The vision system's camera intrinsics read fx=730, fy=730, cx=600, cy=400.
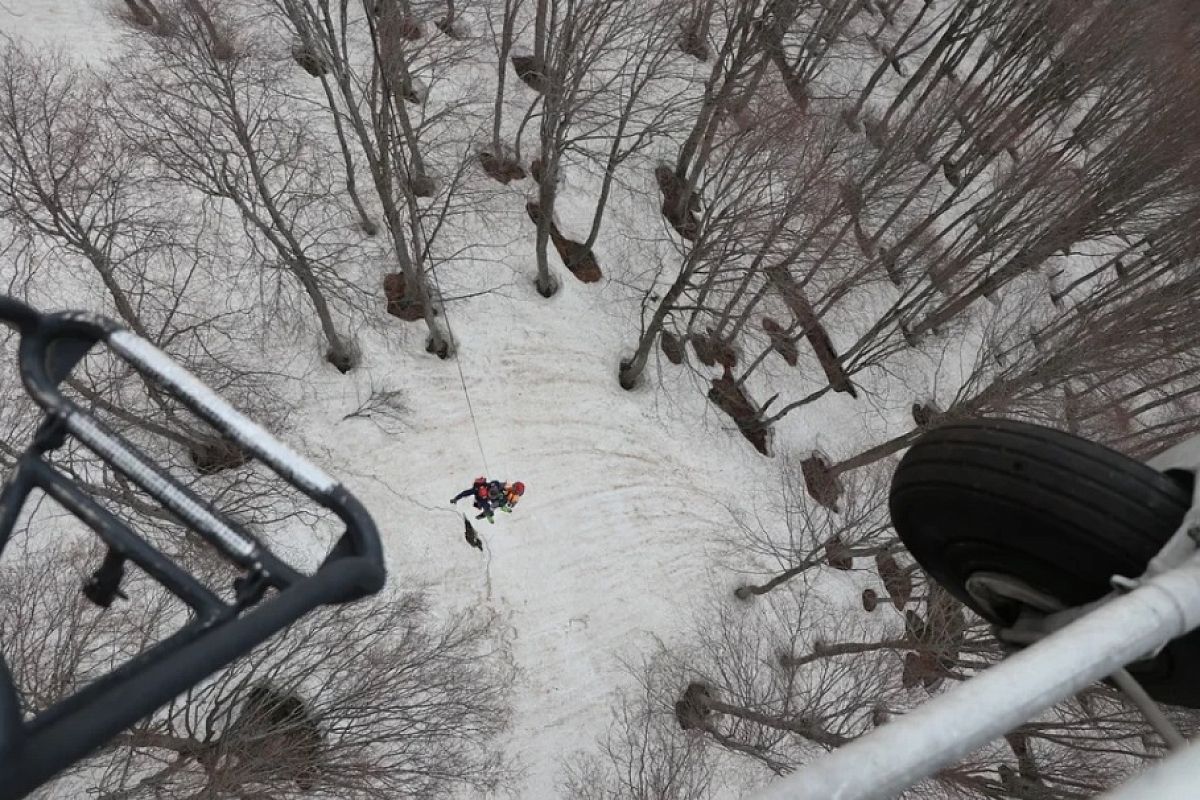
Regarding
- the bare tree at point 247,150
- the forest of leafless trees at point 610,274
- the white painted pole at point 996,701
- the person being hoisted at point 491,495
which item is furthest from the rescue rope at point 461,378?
the white painted pole at point 996,701

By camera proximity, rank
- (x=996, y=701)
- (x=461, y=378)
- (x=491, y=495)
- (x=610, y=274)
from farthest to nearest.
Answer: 1. (x=610, y=274)
2. (x=461, y=378)
3. (x=491, y=495)
4. (x=996, y=701)

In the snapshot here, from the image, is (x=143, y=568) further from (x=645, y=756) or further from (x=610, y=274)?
(x=610, y=274)

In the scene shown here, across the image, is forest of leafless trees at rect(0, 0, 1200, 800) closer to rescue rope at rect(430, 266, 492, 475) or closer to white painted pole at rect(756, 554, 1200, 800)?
rescue rope at rect(430, 266, 492, 475)

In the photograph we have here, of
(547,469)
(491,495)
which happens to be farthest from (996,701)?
(547,469)

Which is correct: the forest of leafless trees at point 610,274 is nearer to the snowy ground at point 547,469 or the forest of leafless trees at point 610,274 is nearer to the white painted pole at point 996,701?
the snowy ground at point 547,469

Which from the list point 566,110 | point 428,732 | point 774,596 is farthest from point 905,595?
point 566,110

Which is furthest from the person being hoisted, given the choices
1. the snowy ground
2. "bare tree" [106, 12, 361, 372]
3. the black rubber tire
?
the black rubber tire
